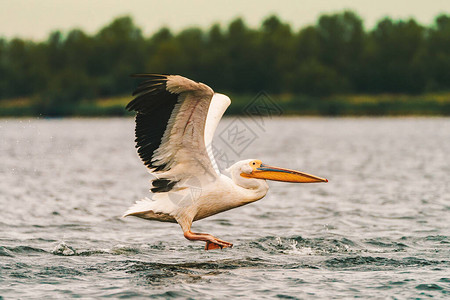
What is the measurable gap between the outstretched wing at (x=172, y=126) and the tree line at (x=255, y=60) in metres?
69.4

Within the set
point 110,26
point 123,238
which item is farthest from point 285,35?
point 123,238

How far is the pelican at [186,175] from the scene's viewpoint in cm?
820

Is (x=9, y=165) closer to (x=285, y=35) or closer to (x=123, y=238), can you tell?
(x=123, y=238)

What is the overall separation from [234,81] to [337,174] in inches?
2463

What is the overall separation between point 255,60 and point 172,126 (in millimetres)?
80789

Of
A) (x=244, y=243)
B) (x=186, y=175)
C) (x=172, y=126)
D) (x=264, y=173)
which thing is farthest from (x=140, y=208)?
(x=244, y=243)

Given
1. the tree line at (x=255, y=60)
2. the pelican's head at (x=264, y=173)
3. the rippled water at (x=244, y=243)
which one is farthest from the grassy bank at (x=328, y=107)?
the pelican's head at (x=264, y=173)

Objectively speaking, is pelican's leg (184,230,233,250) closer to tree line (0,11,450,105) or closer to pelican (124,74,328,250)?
pelican (124,74,328,250)

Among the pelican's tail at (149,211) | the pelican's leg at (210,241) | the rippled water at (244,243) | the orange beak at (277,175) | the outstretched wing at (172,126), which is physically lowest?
the rippled water at (244,243)

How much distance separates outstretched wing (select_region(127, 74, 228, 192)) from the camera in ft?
25.4

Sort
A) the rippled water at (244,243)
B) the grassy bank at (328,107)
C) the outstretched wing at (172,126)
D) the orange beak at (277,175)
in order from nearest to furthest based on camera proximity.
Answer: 1. the rippled water at (244,243)
2. the outstretched wing at (172,126)
3. the orange beak at (277,175)
4. the grassy bank at (328,107)

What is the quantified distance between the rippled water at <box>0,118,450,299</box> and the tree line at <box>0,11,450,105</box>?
62154 mm

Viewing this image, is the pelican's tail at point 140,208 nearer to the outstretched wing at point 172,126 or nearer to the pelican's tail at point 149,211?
the pelican's tail at point 149,211

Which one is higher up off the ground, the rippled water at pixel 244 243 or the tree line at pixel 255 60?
the tree line at pixel 255 60
